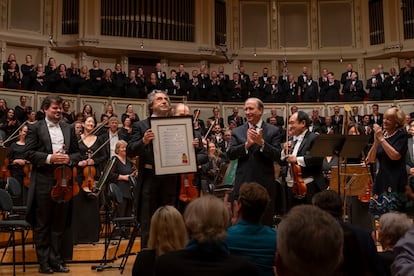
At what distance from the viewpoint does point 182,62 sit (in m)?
16.1

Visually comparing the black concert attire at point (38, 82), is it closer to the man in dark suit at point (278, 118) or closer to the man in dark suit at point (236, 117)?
the man in dark suit at point (236, 117)

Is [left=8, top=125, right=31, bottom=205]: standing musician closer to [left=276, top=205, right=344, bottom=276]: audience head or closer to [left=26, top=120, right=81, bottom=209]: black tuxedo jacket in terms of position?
[left=26, top=120, right=81, bottom=209]: black tuxedo jacket

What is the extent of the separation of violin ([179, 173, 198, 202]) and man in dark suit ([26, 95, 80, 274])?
1.11 metres

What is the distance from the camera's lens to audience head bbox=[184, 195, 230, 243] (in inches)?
80.4

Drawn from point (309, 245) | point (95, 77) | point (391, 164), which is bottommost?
point (309, 245)

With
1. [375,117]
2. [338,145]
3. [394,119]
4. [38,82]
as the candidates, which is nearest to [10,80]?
[38,82]

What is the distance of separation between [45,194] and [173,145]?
1514 mm

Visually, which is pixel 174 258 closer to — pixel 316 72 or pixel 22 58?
pixel 22 58

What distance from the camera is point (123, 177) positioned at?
6.98m

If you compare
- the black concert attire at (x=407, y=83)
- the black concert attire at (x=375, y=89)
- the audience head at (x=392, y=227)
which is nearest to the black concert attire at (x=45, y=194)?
the audience head at (x=392, y=227)

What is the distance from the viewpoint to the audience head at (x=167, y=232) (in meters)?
2.37

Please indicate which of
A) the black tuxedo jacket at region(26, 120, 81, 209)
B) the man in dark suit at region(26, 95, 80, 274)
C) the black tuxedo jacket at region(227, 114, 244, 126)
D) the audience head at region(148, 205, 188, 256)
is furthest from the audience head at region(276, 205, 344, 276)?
the black tuxedo jacket at region(227, 114, 244, 126)

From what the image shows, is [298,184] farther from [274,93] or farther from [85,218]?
[274,93]

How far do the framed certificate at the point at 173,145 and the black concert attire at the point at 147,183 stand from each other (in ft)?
0.32
